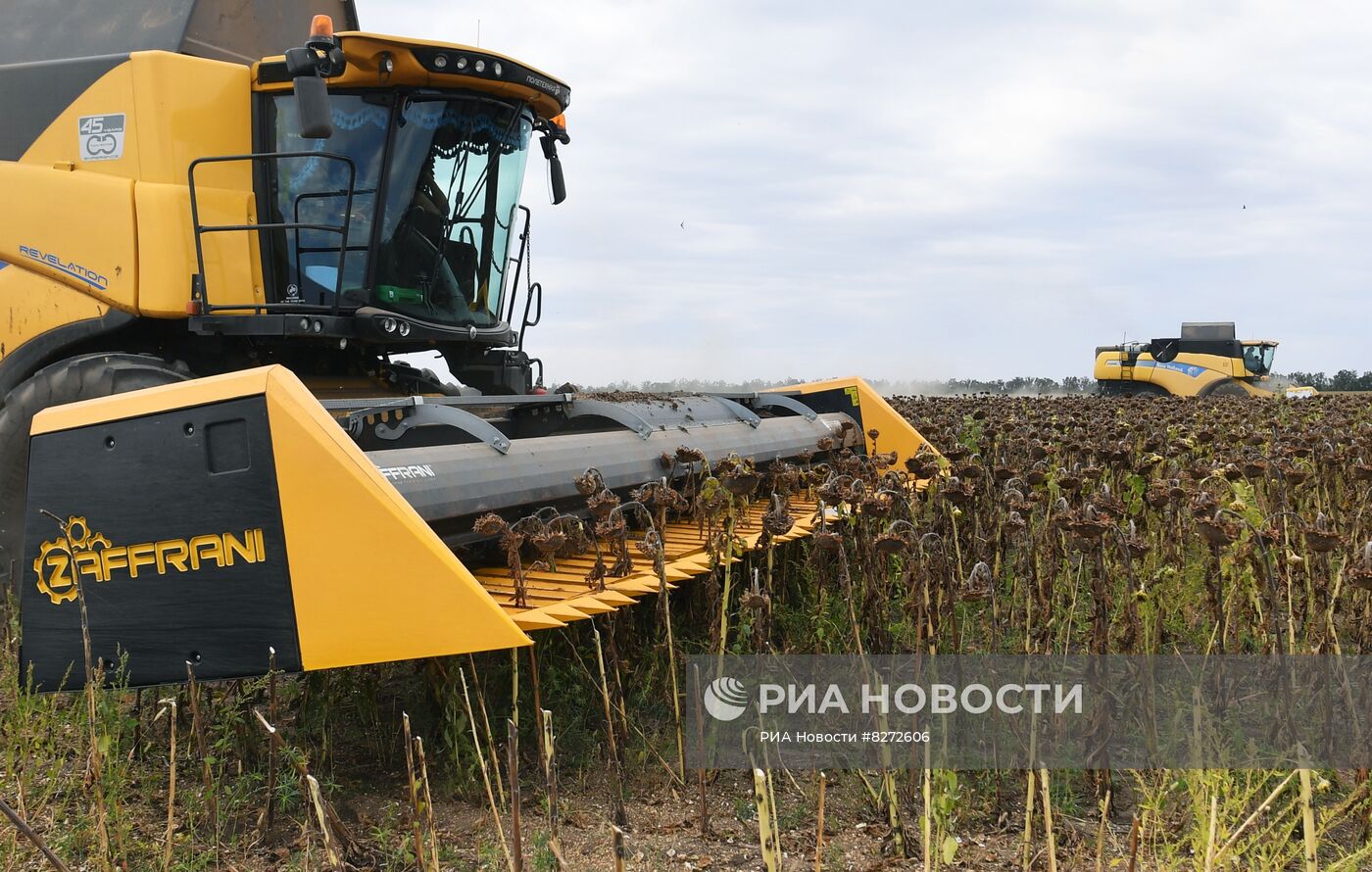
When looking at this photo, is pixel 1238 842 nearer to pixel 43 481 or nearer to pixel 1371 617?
pixel 1371 617

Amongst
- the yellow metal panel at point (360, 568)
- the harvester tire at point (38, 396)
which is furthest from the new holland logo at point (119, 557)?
the harvester tire at point (38, 396)

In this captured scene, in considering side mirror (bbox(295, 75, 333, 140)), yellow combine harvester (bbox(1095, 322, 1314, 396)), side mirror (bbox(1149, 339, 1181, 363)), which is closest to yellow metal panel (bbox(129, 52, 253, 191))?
side mirror (bbox(295, 75, 333, 140))

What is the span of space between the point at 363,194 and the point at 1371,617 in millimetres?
4532

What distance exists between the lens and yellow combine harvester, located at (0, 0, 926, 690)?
2.89 m

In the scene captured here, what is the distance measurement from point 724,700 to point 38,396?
3.42 meters

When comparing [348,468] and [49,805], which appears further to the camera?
[49,805]

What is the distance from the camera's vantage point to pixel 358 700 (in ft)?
11.9

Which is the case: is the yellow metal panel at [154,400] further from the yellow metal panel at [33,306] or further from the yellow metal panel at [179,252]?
the yellow metal panel at [33,306]

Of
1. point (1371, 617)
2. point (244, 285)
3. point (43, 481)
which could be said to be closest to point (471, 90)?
point (244, 285)

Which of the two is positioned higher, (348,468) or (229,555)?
(348,468)

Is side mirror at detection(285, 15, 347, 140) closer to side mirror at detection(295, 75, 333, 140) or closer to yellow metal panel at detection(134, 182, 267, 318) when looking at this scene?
side mirror at detection(295, 75, 333, 140)

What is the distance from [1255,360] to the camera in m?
29.5

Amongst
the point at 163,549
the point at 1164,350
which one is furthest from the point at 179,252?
the point at 1164,350

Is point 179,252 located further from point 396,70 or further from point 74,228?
point 396,70
